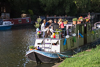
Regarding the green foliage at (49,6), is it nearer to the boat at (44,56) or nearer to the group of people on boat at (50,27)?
the group of people on boat at (50,27)

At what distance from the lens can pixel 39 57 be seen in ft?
47.8

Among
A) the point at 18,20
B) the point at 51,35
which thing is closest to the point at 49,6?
the point at 18,20

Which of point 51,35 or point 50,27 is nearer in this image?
point 51,35

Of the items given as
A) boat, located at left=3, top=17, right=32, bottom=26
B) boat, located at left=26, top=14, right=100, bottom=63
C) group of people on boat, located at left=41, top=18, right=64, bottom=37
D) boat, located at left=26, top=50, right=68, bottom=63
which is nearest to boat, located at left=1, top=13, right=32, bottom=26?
boat, located at left=3, top=17, right=32, bottom=26

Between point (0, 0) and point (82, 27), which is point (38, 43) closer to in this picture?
point (82, 27)

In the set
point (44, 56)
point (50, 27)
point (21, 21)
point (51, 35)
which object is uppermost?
point (50, 27)

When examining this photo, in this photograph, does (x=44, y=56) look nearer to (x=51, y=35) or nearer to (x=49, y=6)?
(x=51, y=35)

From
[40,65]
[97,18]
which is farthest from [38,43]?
[97,18]

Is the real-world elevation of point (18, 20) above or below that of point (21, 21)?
above

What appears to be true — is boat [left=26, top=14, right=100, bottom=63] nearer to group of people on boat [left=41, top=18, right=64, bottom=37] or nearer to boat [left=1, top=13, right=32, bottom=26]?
group of people on boat [left=41, top=18, right=64, bottom=37]

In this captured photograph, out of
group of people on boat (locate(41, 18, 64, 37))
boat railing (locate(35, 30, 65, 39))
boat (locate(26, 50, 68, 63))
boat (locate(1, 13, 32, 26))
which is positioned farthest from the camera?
boat (locate(1, 13, 32, 26))

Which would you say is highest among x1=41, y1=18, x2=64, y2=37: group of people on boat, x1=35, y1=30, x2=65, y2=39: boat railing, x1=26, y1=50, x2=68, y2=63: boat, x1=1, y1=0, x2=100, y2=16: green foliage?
x1=1, y1=0, x2=100, y2=16: green foliage

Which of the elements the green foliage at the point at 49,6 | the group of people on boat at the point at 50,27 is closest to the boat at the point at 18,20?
the green foliage at the point at 49,6

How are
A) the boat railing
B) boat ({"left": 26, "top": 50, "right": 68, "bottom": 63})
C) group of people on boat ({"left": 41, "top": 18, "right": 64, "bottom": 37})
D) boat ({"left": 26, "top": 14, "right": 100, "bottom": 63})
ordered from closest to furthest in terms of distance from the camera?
boat ({"left": 26, "top": 50, "right": 68, "bottom": 63})
boat ({"left": 26, "top": 14, "right": 100, "bottom": 63})
the boat railing
group of people on boat ({"left": 41, "top": 18, "right": 64, "bottom": 37})
